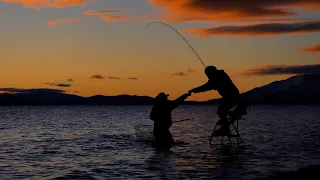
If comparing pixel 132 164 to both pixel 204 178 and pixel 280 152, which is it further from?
pixel 280 152

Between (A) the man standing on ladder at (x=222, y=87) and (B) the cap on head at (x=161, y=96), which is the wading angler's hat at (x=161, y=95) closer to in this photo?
(B) the cap on head at (x=161, y=96)

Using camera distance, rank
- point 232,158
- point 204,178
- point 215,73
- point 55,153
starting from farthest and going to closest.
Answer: point 55,153, point 215,73, point 232,158, point 204,178

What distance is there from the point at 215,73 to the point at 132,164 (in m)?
6.63

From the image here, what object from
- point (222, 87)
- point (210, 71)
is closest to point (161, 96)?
point (210, 71)

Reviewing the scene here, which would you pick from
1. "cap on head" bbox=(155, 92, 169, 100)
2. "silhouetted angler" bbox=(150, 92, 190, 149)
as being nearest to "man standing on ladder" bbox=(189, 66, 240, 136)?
"silhouetted angler" bbox=(150, 92, 190, 149)

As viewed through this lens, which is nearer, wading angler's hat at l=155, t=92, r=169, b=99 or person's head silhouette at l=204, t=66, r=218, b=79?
person's head silhouette at l=204, t=66, r=218, b=79

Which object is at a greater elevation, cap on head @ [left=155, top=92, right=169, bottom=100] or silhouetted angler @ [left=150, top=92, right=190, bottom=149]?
cap on head @ [left=155, top=92, right=169, bottom=100]

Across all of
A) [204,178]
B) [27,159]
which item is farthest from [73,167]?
[204,178]

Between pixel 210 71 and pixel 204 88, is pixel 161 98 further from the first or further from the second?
pixel 210 71

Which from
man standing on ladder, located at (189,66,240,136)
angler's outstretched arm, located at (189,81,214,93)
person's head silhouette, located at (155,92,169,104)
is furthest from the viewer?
person's head silhouette, located at (155,92,169,104)

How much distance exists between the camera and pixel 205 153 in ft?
77.5

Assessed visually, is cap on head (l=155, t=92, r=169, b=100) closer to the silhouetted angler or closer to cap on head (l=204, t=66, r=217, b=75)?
the silhouetted angler

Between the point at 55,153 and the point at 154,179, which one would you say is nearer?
the point at 154,179

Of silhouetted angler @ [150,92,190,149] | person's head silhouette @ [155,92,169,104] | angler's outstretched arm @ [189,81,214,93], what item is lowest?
silhouetted angler @ [150,92,190,149]
